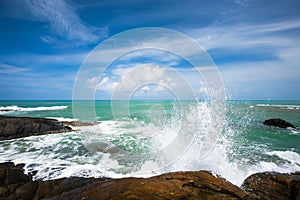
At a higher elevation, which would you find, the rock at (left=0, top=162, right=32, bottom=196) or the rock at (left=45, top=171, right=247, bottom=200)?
the rock at (left=45, top=171, right=247, bottom=200)

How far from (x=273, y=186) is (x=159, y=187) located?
349 cm

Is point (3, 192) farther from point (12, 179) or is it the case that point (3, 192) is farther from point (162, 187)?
point (162, 187)

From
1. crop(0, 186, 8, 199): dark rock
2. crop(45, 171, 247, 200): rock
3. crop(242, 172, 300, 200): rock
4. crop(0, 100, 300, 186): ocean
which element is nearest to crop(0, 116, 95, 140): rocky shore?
crop(0, 100, 300, 186): ocean

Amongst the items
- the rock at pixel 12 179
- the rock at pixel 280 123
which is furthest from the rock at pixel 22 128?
the rock at pixel 280 123

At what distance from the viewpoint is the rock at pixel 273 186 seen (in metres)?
4.84

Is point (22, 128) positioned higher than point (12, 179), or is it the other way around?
point (22, 128)

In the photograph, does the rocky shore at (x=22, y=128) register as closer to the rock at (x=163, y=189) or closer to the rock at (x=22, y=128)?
the rock at (x=22, y=128)

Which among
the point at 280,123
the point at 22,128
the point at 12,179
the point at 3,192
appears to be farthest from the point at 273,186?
the point at 280,123

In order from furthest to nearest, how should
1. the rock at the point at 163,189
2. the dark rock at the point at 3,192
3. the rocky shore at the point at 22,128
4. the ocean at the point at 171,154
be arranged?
the rocky shore at the point at 22,128, the ocean at the point at 171,154, the dark rock at the point at 3,192, the rock at the point at 163,189

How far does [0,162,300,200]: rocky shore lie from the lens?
341 cm

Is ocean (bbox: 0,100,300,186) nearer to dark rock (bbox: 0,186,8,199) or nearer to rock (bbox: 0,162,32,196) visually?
rock (bbox: 0,162,32,196)

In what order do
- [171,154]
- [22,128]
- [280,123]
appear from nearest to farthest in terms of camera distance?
[171,154] < [22,128] < [280,123]

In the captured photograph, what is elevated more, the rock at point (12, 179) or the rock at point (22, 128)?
the rock at point (22, 128)

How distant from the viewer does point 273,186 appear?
5062 millimetres
